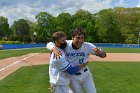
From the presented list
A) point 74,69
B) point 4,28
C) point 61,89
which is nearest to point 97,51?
point 74,69

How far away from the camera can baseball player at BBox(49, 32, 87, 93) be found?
6.64 metres

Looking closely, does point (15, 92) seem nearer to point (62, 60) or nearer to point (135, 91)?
point (135, 91)

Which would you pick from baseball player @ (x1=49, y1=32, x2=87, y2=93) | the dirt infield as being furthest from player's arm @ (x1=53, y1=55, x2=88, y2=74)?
the dirt infield

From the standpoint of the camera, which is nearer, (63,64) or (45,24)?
(63,64)

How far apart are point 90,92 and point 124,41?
116 m

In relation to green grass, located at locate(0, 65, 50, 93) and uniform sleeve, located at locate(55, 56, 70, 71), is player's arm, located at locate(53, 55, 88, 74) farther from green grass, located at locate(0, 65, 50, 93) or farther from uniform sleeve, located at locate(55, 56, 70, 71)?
green grass, located at locate(0, 65, 50, 93)

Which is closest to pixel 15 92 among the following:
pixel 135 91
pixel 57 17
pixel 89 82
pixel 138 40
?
pixel 135 91

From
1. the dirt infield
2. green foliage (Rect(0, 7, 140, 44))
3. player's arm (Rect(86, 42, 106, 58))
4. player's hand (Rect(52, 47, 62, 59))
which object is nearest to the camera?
player's hand (Rect(52, 47, 62, 59))

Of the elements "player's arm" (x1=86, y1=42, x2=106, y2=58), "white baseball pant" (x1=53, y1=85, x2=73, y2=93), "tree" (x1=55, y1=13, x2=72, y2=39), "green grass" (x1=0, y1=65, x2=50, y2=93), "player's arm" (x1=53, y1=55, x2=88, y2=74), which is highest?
"tree" (x1=55, y1=13, x2=72, y2=39)

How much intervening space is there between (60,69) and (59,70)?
0.13 ft

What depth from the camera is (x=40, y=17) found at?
427ft

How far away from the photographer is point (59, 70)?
6734 millimetres

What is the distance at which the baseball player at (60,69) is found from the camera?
261 inches

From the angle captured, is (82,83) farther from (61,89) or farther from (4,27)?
(4,27)
